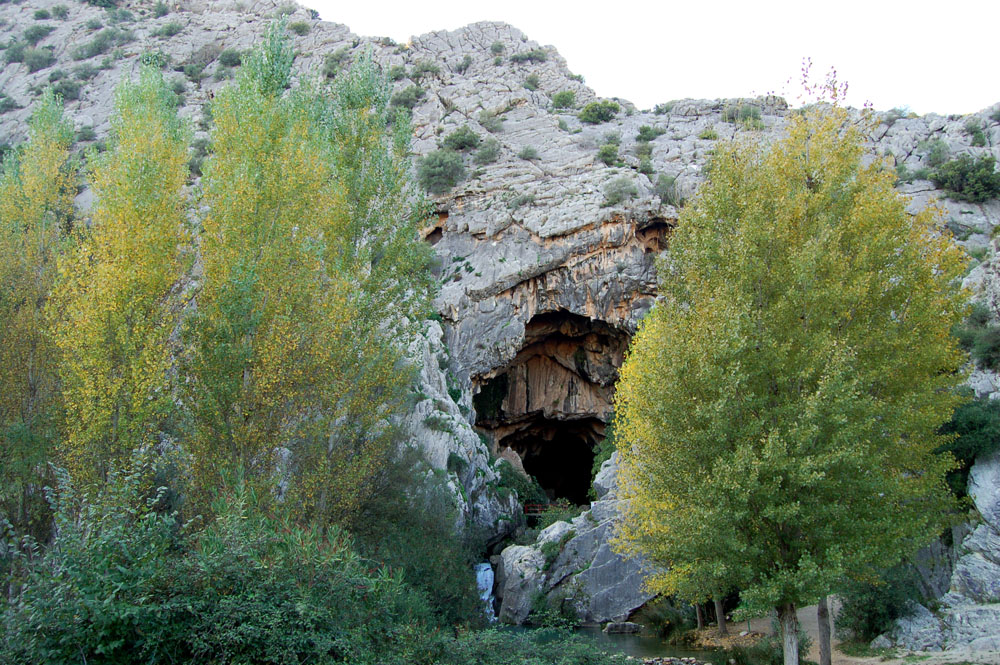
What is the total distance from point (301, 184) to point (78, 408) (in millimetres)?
5650

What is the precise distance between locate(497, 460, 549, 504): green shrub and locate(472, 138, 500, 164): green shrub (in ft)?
63.2

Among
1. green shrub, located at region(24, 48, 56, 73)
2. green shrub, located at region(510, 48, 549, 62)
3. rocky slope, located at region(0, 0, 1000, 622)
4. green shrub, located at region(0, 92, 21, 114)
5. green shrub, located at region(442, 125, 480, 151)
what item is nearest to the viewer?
rocky slope, located at region(0, 0, 1000, 622)

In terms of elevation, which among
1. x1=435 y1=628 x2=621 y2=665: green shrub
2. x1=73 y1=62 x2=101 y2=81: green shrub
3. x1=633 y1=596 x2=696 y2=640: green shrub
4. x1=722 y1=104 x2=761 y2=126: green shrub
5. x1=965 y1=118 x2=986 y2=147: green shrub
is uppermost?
x1=73 y1=62 x2=101 y2=81: green shrub

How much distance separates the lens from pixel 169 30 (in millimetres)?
54312

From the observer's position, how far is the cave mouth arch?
3553 centimetres

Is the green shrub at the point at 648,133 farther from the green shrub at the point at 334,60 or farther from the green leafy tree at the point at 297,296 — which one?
the green leafy tree at the point at 297,296

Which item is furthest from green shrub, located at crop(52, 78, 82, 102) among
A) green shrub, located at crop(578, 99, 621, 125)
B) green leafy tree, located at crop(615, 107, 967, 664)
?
green leafy tree, located at crop(615, 107, 967, 664)

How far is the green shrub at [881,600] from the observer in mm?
14070

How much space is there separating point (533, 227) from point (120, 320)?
2511 cm

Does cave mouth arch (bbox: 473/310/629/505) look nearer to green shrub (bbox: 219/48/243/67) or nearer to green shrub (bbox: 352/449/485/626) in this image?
green shrub (bbox: 352/449/485/626)

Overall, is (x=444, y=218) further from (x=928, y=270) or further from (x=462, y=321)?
(x=928, y=270)

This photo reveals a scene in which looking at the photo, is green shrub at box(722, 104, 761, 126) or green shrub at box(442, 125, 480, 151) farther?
green shrub at box(722, 104, 761, 126)

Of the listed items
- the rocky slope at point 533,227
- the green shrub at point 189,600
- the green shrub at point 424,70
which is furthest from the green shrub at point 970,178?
the green shrub at point 189,600

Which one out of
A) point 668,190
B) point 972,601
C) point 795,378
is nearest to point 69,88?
point 668,190
